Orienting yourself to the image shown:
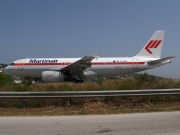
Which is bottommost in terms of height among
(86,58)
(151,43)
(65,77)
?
(65,77)

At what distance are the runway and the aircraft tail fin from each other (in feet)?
75.5

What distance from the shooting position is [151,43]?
31.4 m

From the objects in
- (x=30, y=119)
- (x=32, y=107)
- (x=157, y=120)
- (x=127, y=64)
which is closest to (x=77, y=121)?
(x=30, y=119)

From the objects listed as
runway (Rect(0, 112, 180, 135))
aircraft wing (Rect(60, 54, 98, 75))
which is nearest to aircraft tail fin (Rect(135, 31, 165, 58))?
aircraft wing (Rect(60, 54, 98, 75))

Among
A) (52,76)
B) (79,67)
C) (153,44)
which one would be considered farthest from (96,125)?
(153,44)

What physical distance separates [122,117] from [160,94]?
10.1 ft

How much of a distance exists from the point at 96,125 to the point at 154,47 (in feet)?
84.4

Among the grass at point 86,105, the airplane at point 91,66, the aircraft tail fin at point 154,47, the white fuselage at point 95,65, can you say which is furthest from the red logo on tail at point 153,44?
the grass at point 86,105

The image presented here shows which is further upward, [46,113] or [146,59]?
[146,59]

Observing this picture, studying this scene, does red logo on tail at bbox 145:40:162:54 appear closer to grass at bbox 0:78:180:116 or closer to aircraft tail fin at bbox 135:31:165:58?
aircraft tail fin at bbox 135:31:165:58

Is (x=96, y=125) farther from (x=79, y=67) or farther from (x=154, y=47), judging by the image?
(x=154, y=47)

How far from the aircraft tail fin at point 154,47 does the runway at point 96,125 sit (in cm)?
2302

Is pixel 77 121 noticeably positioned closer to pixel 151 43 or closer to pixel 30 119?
pixel 30 119

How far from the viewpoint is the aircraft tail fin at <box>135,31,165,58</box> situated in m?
31.3
